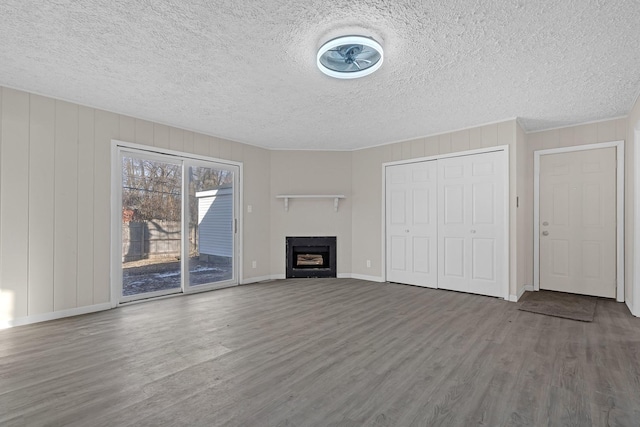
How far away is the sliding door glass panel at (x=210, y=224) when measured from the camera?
16.4 ft

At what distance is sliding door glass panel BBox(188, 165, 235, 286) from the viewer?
5.00 m

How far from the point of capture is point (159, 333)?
3.14 meters

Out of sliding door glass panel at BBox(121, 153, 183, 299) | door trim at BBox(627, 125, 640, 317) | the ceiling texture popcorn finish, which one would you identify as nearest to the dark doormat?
door trim at BBox(627, 125, 640, 317)

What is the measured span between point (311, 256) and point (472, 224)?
9.79 ft

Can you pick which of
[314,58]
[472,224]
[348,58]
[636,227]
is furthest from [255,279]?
[636,227]

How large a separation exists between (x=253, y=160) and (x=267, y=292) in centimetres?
246

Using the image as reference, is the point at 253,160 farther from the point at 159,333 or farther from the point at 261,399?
the point at 261,399

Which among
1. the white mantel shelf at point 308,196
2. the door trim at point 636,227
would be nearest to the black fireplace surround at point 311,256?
the white mantel shelf at point 308,196

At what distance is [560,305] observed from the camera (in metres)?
4.14

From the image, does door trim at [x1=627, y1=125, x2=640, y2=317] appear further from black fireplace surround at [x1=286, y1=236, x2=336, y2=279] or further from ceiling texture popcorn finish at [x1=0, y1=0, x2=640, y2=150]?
black fireplace surround at [x1=286, y1=236, x2=336, y2=279]

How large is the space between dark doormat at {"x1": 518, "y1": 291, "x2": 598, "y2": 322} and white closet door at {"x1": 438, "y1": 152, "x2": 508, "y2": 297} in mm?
471

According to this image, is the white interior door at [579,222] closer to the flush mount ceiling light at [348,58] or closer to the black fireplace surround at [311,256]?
the black fireplace surround at [311,256]

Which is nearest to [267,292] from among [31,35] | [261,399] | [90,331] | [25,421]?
[90,331]

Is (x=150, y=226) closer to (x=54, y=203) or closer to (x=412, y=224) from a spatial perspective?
(x=54, y=203)
